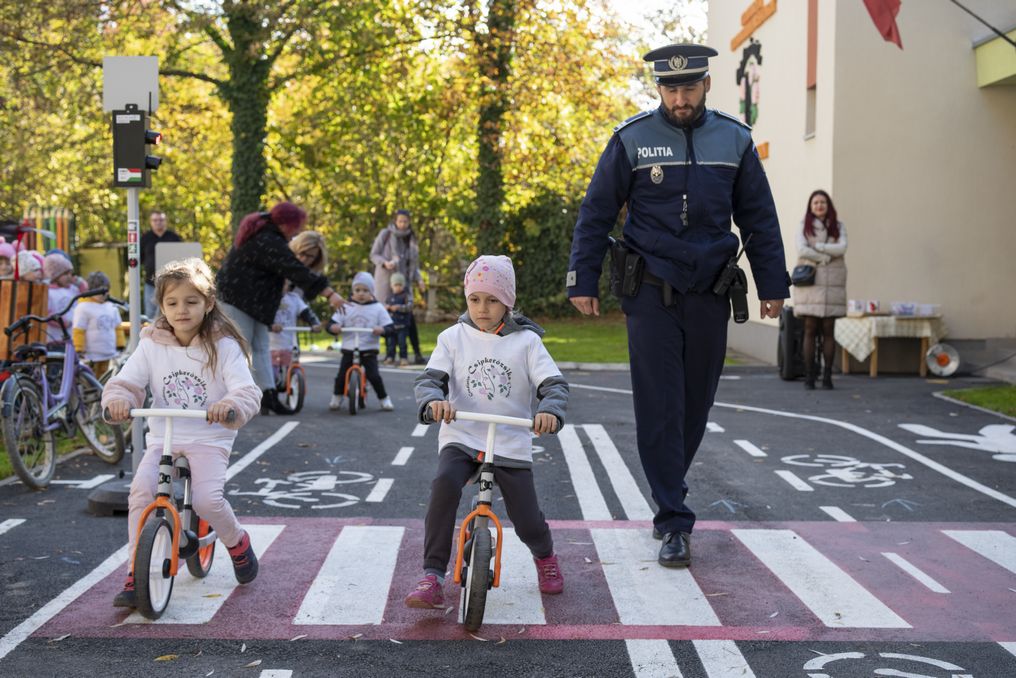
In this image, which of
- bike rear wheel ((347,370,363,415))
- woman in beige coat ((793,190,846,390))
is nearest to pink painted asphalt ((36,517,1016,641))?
bike rear wheel ((347,370,363,415))

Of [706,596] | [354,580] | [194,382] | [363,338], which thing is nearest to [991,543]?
[706,596]

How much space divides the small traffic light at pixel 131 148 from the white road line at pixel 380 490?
2.37 metres

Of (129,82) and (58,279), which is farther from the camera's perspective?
(58,279)

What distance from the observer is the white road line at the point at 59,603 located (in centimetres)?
516

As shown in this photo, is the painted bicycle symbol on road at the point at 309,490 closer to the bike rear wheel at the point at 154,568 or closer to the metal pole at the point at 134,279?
the metal pole at the point at 134,279

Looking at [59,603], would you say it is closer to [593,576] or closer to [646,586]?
[593,576]

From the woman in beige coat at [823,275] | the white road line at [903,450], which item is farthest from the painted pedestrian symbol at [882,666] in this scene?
the woman in beige coat at [823,275]

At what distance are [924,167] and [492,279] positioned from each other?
12749 millimetres

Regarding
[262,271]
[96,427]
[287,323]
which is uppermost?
[262,271]

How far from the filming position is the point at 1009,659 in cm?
493

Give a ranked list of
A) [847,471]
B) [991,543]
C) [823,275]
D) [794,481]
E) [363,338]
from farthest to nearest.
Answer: [823,275] < [363,338] < [847,471] < [794,481] < [991,543]

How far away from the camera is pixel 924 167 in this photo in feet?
55.8

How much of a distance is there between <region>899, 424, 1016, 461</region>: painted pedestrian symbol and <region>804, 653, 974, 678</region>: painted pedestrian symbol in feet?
18.0

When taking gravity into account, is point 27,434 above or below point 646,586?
above
